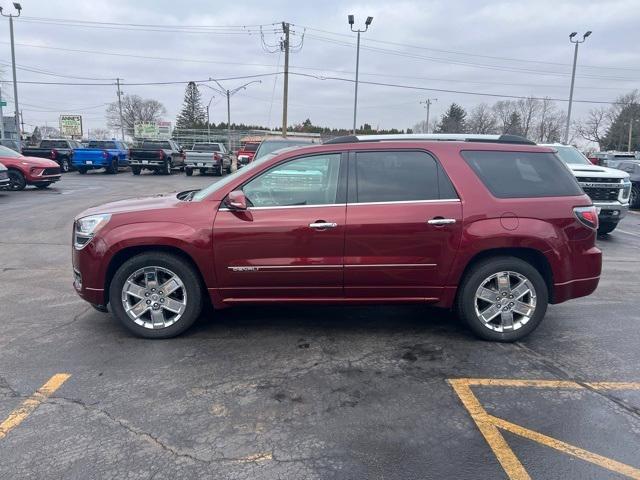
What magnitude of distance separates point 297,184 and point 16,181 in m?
17.0

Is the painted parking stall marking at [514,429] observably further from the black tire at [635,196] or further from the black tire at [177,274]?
the black tire at [635,196]

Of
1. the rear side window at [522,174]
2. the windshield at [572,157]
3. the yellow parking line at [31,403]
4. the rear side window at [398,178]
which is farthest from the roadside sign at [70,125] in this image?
the rear side window at [522,174]

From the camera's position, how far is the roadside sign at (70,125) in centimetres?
6575

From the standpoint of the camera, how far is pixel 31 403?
3.31 meters

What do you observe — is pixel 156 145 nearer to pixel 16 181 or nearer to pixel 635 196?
pixel 16 181

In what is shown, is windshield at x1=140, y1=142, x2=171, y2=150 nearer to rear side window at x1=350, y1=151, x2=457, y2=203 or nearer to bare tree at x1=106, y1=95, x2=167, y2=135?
rear side window at x1=350, y1=151, x2=457, y2=203

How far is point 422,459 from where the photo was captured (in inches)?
109

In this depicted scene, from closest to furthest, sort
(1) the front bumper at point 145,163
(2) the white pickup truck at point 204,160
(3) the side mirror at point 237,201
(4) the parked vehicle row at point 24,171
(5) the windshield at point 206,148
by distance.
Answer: (3) the side mirror at point 237,201 → (4) the parked vehicle row at point 24,171 → (2) the white pickup truck at point 204,160 → (1) the front bumper at point 145,163 → (5) the windshield at point 206,148

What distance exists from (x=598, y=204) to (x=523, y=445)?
867 cm

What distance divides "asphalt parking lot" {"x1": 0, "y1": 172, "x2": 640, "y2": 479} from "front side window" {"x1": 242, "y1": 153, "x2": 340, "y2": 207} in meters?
1.27

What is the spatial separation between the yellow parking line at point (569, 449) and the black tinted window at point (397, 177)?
1.96 metres

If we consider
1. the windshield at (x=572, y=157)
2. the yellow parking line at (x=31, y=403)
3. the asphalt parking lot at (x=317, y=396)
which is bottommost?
the yellow parking line at (x=31, y=403)

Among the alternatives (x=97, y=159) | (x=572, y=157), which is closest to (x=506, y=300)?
(x=572, y=157)

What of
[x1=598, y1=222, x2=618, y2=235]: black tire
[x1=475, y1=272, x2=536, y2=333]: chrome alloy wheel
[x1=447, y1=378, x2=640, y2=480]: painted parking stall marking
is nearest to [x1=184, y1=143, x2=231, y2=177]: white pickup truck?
[x1=598, y1=222, x2=618, y2=235]: black tire
